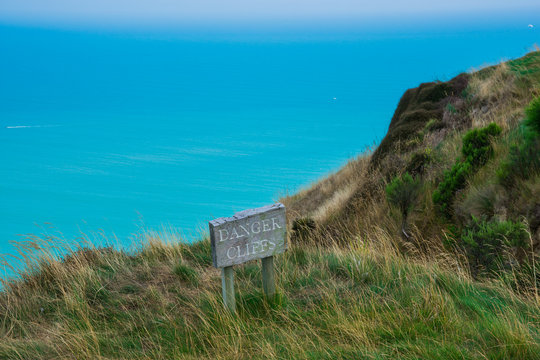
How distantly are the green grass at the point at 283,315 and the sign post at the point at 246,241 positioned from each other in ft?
0.77

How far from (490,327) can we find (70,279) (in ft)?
15.1

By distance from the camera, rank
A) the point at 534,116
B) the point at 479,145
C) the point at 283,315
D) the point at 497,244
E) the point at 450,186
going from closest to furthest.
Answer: the point at 283,315 → the point at 497,244 → the point at 534,116 → the point at 450,186 → the point at 479,145

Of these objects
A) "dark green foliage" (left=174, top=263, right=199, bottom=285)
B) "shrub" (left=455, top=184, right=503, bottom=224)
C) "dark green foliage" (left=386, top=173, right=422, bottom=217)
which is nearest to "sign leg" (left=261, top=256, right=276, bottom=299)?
"dark green foliage" (left=174, top=263, right=199, bottom=285)

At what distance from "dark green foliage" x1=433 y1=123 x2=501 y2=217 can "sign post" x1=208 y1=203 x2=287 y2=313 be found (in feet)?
11.9

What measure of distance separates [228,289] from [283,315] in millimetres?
575

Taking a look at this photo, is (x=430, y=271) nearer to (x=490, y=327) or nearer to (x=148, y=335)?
(x=490, y=327)

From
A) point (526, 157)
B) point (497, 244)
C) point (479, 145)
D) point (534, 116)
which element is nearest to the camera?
point (497, 244)

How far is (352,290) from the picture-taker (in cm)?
549

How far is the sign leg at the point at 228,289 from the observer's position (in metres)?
5.07

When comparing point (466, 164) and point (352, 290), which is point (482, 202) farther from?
point (352, 290)

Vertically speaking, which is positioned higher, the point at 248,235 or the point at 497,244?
the point at 248,235

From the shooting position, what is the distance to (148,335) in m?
5.03

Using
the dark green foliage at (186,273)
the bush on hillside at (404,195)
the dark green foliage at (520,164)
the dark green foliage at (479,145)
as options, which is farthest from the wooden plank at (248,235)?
the dark green foliage at (479,145)

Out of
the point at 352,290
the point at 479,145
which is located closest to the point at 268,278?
the point at 352,290
